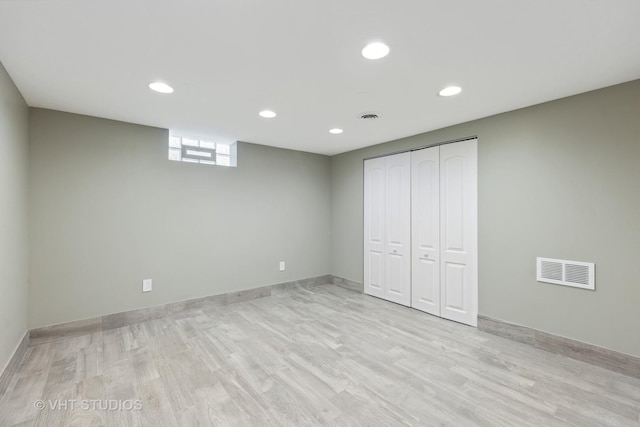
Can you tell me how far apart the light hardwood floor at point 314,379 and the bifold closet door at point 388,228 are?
908 millimetres

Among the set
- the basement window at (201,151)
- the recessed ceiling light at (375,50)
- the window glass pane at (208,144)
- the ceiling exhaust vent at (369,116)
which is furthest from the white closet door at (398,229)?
the window glass pane at (208,144)

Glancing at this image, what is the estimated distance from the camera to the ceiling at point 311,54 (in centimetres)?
142

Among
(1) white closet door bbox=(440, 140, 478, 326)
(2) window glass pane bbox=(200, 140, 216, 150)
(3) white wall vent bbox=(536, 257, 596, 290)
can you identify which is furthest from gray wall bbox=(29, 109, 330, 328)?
(3) white wall vent bbox=(536, 257, 596, 290)

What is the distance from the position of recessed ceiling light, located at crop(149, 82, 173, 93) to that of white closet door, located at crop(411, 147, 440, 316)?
9.59 ft

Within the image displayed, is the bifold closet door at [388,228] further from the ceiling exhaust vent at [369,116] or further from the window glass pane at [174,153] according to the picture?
the window glass pane at [174,153]

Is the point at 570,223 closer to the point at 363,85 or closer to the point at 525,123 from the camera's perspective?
the point at 525,123

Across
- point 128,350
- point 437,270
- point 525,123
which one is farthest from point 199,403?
point 525,123

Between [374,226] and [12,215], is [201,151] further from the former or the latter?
[374,226]

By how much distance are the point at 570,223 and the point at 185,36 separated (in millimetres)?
3343

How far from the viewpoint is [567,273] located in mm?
2516

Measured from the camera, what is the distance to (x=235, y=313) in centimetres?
360

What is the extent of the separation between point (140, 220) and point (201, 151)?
1200mm

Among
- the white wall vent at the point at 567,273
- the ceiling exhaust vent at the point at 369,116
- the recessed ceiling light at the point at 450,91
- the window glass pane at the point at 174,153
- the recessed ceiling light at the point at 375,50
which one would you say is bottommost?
the white wall vent at the point at 567,273

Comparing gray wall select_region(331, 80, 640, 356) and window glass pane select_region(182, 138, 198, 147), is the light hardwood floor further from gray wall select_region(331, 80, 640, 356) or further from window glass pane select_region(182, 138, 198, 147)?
window glass pane select_region(182, 138, 198, 147)
